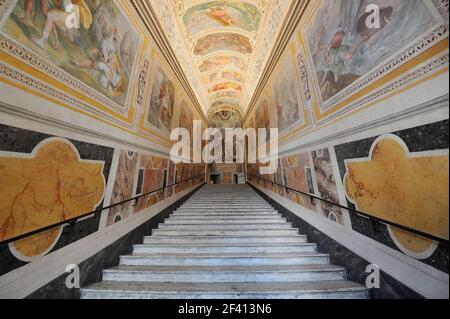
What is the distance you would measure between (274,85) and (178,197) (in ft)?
17.6

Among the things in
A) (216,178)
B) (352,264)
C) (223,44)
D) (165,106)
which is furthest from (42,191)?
(216,178)

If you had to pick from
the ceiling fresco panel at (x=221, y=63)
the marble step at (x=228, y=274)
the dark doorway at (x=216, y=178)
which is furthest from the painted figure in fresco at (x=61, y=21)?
the dark doorway at (x=216, y=178)

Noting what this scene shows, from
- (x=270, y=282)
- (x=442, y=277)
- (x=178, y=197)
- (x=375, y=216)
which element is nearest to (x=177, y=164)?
(x=178, y=197)

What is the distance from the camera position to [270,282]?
2.29 m

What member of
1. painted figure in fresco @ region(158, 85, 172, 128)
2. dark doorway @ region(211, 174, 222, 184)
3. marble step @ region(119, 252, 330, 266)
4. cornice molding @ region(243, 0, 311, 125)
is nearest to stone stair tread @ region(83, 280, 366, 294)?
marble step @ region(119, 252, 330, 266)

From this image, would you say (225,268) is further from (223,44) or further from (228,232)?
(223,44)

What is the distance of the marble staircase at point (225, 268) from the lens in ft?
6.71

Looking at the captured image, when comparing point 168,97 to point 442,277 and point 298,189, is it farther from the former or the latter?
point 442,277

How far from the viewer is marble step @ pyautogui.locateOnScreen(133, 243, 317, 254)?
3.03 m

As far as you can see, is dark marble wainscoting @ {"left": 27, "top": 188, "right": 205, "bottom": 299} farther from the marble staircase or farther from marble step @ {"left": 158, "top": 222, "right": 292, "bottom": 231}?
marble step @ {"left": 158, "top": 222, "right": 292, "bottom": 231}

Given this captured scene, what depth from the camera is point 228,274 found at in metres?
2.34

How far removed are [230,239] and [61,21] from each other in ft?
13.5

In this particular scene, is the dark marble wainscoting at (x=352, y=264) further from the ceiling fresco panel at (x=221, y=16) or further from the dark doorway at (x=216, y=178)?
the dark doorway at (x=216, y=178)

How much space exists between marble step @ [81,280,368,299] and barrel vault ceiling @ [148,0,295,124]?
6266mm
